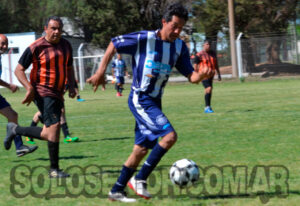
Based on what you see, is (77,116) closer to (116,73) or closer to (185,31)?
(116,73)

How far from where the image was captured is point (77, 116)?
14.7 meters

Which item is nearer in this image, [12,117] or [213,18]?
[12,117]

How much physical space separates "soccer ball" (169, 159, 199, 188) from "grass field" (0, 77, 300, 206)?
13 cm

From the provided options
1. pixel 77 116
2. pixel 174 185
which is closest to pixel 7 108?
pixel 174 185

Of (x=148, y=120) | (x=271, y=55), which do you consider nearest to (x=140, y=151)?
(x=148, y=120)

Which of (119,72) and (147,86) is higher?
(147,86)

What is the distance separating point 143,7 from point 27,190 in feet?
115

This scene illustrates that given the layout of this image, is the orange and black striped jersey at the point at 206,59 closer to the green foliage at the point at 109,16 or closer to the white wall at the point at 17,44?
the white wall at the point at 17,44

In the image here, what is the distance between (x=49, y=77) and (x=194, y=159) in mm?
2210

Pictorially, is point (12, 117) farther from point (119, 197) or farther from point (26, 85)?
point (119, 197)

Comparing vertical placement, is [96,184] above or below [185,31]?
below

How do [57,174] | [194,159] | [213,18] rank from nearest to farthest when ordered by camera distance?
[57,174] < [194,159] < [213,18]

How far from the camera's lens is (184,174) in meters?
5.21

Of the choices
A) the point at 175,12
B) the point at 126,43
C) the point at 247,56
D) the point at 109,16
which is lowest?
the point at 247,56
